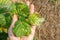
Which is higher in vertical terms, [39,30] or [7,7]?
[7,7]

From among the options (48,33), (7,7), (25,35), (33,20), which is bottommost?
(48,33)

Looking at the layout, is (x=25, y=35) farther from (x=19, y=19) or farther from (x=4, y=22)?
(x=4, y=22)

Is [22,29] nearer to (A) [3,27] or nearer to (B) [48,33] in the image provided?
(A) [3,27]

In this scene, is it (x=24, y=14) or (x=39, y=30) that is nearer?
(x=24, y=14)

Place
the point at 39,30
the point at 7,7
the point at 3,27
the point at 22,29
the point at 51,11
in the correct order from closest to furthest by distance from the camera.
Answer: the point at 22,29 → the point at 7,7 → the point at 3,27 → the point at 39,30 → the point at 51,11

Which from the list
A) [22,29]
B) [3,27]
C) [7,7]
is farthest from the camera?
[3,27]

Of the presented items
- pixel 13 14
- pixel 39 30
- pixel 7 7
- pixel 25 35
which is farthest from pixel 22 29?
pixel 39 30

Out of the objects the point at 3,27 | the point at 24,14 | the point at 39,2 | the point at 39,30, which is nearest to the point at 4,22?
the point at 3,27
